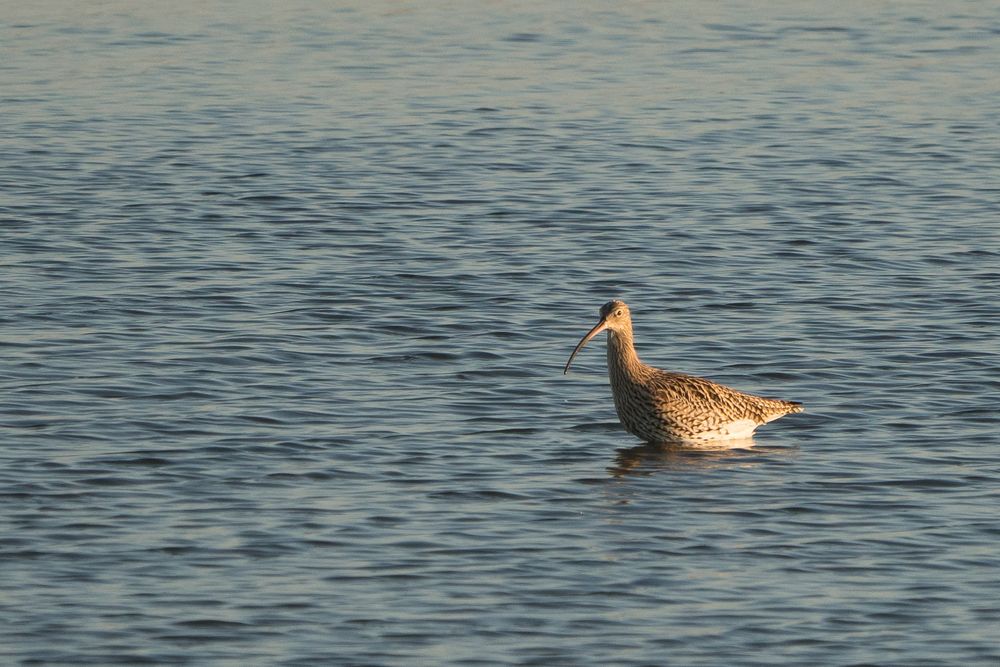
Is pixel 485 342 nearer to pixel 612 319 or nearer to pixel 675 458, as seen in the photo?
pixel 612 319

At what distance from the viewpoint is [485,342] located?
675 inches

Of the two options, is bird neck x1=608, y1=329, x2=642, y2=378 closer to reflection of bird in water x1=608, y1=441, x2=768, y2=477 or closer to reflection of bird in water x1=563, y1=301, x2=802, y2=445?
reflection of bird in water x1=563, y1=301, x2=802, y2=445

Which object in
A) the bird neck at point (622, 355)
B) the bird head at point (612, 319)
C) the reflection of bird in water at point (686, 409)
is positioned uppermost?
the bird head at point (612, 319)

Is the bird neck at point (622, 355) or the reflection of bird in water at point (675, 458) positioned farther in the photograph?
the bird neck at point (622, 355)

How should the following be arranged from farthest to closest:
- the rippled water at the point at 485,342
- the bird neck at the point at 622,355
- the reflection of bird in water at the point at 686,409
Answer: the bird neck at the point at 622,355, the reflection of bird in water at the point at 686,409, the rippled water at the point at 485,342

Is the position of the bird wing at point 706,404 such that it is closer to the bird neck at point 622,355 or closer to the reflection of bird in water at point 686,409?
the reflection of bird in water at point 686,409

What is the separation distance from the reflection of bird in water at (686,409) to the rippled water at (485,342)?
28cm

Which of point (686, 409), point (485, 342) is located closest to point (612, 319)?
point (686, 409)

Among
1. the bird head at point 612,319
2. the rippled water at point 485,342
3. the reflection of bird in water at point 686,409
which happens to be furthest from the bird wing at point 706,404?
the bird head at point 612,319

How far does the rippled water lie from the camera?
36.2 feet

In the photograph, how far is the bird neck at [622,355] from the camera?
48.6ft

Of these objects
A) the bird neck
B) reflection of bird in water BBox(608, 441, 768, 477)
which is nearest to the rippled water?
reflection of bird in water BBox(608, 441, 768, 477)

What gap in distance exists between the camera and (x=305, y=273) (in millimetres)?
19469

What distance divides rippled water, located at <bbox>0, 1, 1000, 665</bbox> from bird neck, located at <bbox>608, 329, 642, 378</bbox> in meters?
0.51
